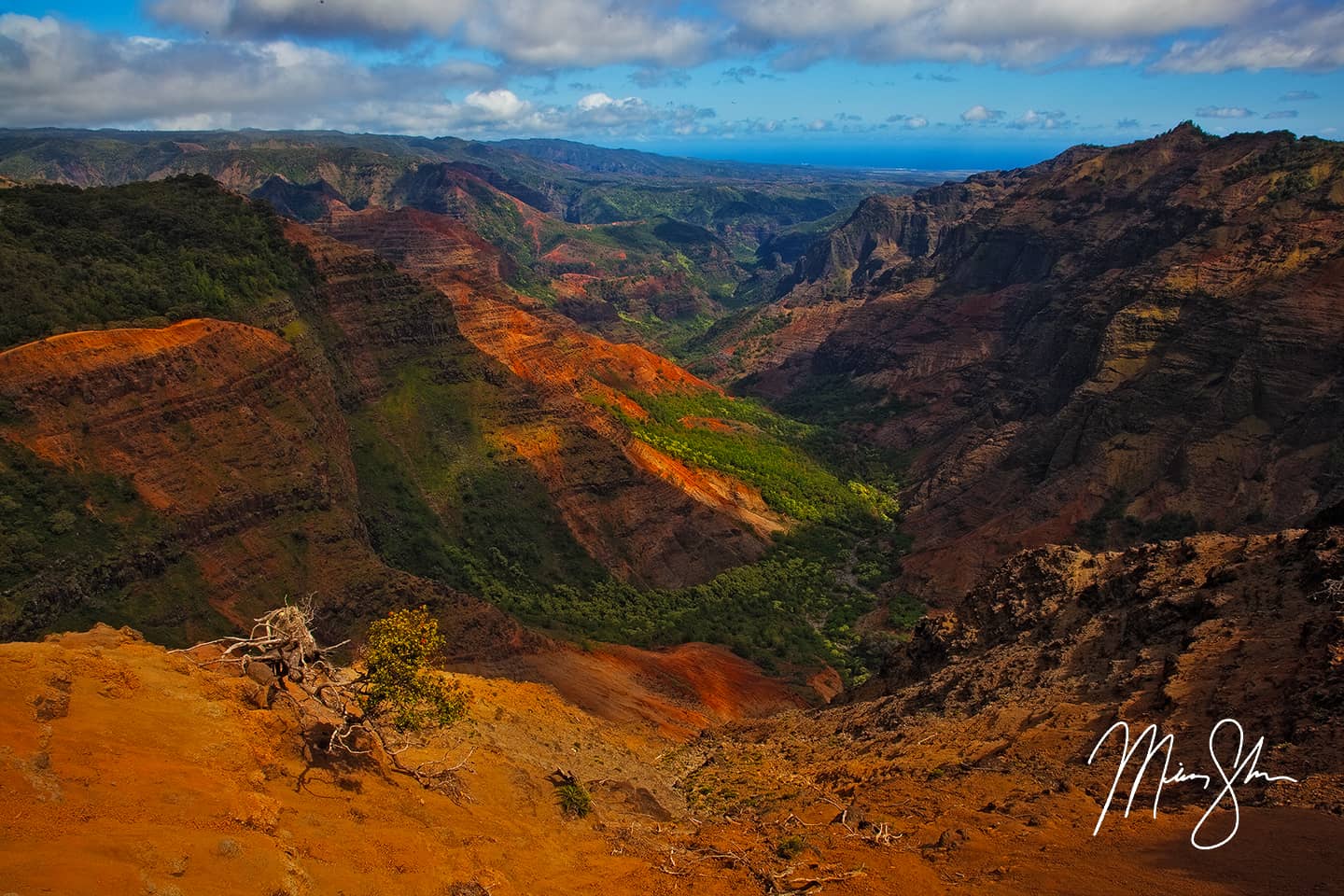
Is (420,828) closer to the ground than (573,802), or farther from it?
farther from it

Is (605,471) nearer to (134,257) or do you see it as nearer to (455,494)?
(455,494)

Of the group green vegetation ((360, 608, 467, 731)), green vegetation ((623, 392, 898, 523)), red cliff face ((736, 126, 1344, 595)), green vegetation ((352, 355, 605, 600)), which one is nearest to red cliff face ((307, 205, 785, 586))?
green vegetation ((352, 355, 605, 600))

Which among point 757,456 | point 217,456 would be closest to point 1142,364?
point 757,456

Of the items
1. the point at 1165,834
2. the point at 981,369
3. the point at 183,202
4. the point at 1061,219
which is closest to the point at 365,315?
the point at 183,202

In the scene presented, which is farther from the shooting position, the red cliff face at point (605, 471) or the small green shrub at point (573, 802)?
the red cliff face at point (605, 471)

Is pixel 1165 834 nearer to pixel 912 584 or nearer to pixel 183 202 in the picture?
pixel 912 584
